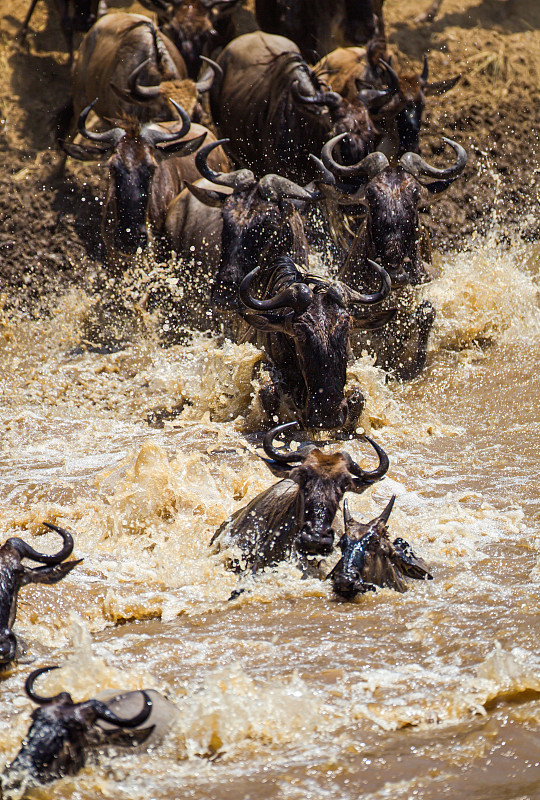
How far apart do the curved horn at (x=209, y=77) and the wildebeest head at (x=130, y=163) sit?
149 cm

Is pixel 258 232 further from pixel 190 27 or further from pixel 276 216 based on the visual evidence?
pixel 190 27

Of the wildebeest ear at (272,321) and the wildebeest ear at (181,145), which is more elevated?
the wildebeest ear at (272,321)

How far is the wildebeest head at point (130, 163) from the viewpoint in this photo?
9.48 metres

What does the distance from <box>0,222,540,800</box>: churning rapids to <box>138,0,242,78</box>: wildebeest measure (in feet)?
16.6

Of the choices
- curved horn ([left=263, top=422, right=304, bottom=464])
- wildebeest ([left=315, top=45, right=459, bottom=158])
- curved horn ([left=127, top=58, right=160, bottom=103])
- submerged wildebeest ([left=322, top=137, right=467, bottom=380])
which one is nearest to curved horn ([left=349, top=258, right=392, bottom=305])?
submerged wildebeest ([left=322, top=137, right=467, bottom=380])

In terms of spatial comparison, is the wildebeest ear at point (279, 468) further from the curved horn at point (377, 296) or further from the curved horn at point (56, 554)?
the curved horn at point (377, 296)

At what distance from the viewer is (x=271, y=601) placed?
4652 millimetres

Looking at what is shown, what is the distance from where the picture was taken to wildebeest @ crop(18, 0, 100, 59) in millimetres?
13250

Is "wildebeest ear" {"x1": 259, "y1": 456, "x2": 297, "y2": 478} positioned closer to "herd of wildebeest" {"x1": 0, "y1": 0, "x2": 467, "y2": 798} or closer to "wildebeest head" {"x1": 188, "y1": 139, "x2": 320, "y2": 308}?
"herd of wildebeest" {"x1": 0, "y1": 0, "x2": 467, "y2": 798}

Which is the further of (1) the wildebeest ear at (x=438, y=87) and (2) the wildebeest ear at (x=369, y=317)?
(1) the wildebeest ear at (x=438, y=87)

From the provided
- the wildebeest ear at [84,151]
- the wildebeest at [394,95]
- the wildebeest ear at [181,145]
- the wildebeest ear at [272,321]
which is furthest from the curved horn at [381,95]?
the wildebeest ear at [272,321]

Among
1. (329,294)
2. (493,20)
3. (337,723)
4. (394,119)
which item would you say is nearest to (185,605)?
(337,723)

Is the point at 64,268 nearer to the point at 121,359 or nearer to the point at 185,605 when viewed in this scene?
the point at 121,359

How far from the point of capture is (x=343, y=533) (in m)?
4.82
